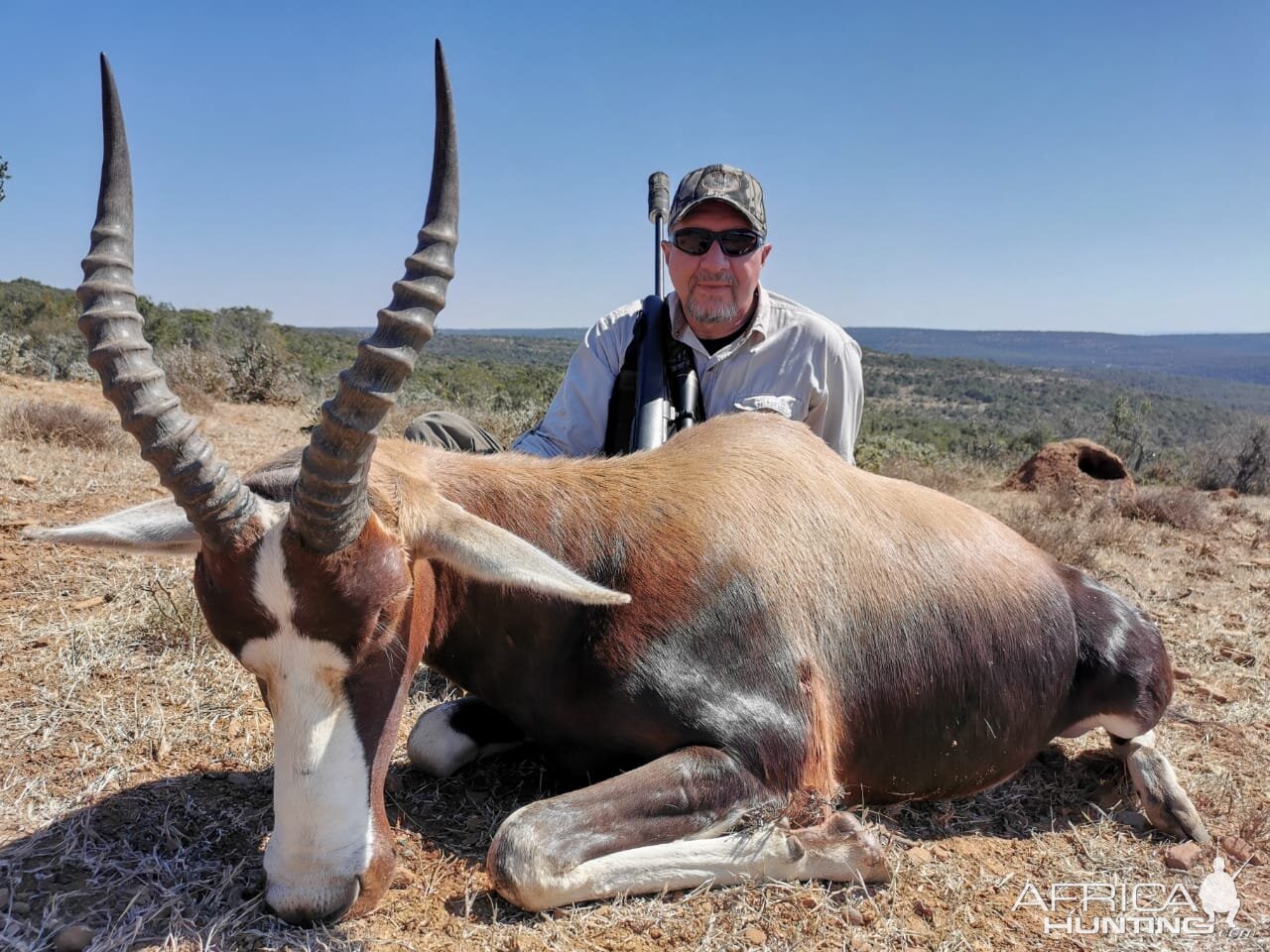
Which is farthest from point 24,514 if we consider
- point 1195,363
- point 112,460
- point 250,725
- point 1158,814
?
point 1195,363

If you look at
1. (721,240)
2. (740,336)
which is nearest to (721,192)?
(721,240)

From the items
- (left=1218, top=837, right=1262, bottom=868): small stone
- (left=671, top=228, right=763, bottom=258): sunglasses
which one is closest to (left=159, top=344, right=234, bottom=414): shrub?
(left=671, top=228, right=763, bottom=258): sunglasses

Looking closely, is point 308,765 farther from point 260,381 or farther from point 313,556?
point 260,381

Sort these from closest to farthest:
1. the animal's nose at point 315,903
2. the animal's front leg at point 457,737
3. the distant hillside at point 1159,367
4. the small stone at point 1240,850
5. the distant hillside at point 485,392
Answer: the animal's nose at point 315,903, the small stone at point 1240,850, the animal's front leg at point 457,737, the distant hillside at point 485,392, the distant hillside at point 1159,367

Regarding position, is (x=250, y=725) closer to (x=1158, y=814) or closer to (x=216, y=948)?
(x=216, y=948)

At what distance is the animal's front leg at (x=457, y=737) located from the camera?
4.05 m

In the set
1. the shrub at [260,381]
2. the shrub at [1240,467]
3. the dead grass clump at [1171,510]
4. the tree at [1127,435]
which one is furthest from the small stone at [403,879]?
the tree at [1127,435]

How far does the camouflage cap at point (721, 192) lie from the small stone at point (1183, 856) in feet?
12.7

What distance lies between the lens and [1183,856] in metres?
3.86

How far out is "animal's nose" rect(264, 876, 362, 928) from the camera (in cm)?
282

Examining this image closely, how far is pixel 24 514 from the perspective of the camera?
6.91 m

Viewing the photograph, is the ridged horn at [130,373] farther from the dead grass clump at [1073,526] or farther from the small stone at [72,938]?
the dead grass clump at [1073,526]

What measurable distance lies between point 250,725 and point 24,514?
3816 millimetres

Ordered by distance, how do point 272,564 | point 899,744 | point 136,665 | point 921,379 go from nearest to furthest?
point 272,564 < point 899,744 < point 136,665 < point 921,379
